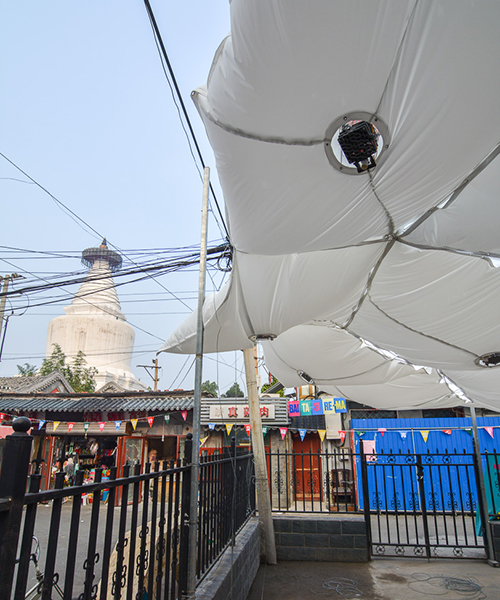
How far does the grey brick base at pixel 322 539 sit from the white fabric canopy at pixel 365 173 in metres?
3.30

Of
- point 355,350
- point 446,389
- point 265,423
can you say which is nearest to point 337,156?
point 355,350

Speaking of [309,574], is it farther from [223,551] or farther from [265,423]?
[265,423]

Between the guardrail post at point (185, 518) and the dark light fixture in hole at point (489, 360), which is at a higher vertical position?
the dark light fixture in hole at point (489, 360)

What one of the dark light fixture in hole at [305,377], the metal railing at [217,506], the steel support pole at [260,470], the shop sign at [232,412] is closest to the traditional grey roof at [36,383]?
the shop sign at [232,412]

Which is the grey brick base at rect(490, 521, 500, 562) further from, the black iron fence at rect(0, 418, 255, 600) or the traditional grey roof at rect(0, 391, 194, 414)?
the traditional grey roof at rect(0, 391, 194, 414)

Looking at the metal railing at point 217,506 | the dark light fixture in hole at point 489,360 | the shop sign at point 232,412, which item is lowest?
the metal railing at point 217,506

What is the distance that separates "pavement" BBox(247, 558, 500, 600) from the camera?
4.28 metres

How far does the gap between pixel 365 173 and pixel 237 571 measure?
3565 millimetres

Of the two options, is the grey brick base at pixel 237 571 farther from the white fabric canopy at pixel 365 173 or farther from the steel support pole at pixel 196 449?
the white fabric canopy at pixel 365 173

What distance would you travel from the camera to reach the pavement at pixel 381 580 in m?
4.28

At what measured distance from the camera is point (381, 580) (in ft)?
15.5

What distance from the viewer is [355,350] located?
5426mm

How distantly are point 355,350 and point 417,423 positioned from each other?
7.45 m

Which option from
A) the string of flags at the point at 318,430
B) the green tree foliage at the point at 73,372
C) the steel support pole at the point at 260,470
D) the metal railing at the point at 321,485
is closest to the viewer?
the steel support pole at the point at 260,470
